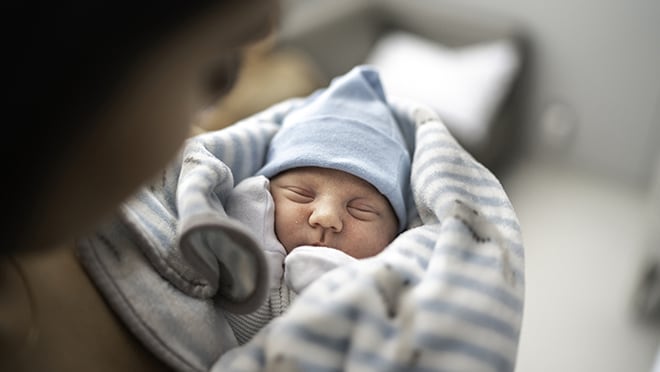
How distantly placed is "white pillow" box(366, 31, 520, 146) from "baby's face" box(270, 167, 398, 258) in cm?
143

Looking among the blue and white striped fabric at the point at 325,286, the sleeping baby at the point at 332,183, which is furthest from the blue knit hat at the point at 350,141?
the blue and white striped fabric at the point at 325,286

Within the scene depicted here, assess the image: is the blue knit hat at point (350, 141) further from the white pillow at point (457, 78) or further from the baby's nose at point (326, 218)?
the white pillow at point (457, 78)

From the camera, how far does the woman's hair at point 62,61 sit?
0.34 metres

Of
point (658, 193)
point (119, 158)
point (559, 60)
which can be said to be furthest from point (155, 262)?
point (559, 60)

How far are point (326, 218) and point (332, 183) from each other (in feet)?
0.23

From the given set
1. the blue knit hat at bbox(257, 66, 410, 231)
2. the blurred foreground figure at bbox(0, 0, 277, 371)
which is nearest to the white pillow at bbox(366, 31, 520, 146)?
the blue knit hat at bbox(257, 66, 410, 231)

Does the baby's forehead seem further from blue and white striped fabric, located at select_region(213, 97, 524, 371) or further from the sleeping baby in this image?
blue and white striped fabric, located at select_region(213, 97, 524, 371)

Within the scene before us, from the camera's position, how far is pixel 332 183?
2.84 ft

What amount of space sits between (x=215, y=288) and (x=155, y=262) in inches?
2.5

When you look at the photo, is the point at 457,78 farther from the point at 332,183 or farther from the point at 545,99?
the point at 332,183

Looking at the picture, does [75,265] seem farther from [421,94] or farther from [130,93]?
[421,94]

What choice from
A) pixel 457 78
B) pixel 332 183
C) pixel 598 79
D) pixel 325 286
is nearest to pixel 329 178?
pixel 332 183

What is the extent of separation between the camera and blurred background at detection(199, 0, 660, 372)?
206cm

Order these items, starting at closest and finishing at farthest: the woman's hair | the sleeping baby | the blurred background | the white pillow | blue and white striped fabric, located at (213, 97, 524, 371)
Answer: the woman's hair → blue and white striped fabric, located at (213, 97, 524, 371) → the sleeping baby → the blurred background → the white pillow
